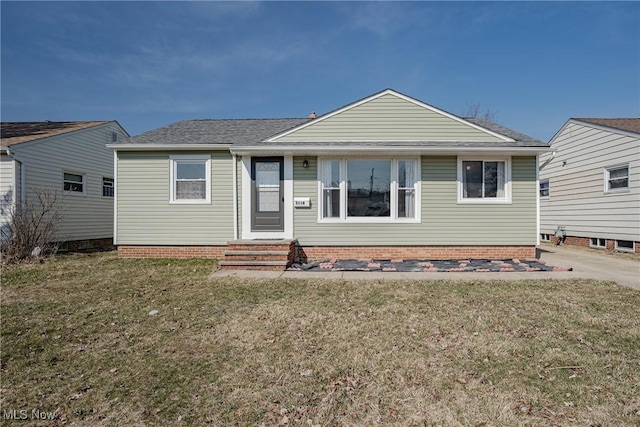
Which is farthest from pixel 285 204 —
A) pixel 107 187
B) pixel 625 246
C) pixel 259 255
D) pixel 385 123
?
pixel 625 246

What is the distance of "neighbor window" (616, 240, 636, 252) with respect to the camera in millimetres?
10280

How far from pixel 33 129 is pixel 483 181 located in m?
17.4

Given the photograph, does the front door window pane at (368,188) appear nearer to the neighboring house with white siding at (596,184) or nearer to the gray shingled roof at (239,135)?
the gray shingled roof at (239,135)

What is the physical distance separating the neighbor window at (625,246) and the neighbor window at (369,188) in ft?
25.5

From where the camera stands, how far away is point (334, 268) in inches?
300

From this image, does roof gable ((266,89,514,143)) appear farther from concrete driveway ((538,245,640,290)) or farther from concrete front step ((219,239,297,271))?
concrete driveway ((538,245,640,290))

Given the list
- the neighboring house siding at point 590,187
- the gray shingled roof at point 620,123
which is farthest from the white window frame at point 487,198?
the gray shingled roof at point 620,123

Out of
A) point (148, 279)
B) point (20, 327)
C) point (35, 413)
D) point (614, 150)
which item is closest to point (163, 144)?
point (148, 279)

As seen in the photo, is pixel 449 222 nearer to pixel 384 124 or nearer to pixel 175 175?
pixel 384 124

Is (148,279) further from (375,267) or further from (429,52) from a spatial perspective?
(429,52)

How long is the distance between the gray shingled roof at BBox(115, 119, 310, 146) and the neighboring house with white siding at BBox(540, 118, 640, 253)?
29.9ft

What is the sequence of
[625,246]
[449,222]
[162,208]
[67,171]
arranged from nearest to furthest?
[449,222]
[162,208]
[625,246]
[67,171]

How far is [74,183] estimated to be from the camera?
41.0 ft
